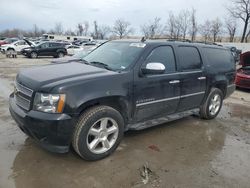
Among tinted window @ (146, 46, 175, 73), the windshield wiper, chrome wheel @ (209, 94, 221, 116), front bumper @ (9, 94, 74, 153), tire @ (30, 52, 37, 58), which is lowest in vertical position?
tire @ (30, 52, 37, 58)

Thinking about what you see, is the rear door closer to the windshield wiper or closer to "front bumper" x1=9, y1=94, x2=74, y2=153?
the windshield wiper

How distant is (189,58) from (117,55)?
1.54m

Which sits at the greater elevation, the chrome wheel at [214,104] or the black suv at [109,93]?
the black suv at [109,93]

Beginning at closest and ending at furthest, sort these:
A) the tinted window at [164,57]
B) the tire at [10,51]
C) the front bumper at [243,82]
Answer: the tinted window at [164,57]
the front bumper at [243,82]
the tire at [10,51]

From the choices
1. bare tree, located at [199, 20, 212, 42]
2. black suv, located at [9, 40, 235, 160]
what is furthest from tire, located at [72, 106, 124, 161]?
bare tree, located at [199, 20, 212, 42]

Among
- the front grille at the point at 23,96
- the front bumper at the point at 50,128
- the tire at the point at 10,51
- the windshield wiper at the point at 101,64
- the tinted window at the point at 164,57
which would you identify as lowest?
the tire at the point at 10,51

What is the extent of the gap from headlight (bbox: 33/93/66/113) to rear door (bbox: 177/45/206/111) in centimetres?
242

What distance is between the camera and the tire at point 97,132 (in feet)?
11.3

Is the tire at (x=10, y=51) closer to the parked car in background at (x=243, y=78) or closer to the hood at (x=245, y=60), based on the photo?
the hood at (x=245, y=60)

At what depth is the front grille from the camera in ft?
11.2

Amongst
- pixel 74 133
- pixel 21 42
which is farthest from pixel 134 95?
pixel 21 42

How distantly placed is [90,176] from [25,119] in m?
1.15

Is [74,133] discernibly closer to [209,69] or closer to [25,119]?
[25,119]

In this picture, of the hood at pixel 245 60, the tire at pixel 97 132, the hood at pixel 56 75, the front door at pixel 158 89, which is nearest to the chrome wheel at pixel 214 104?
the front door at pixel 158 89
